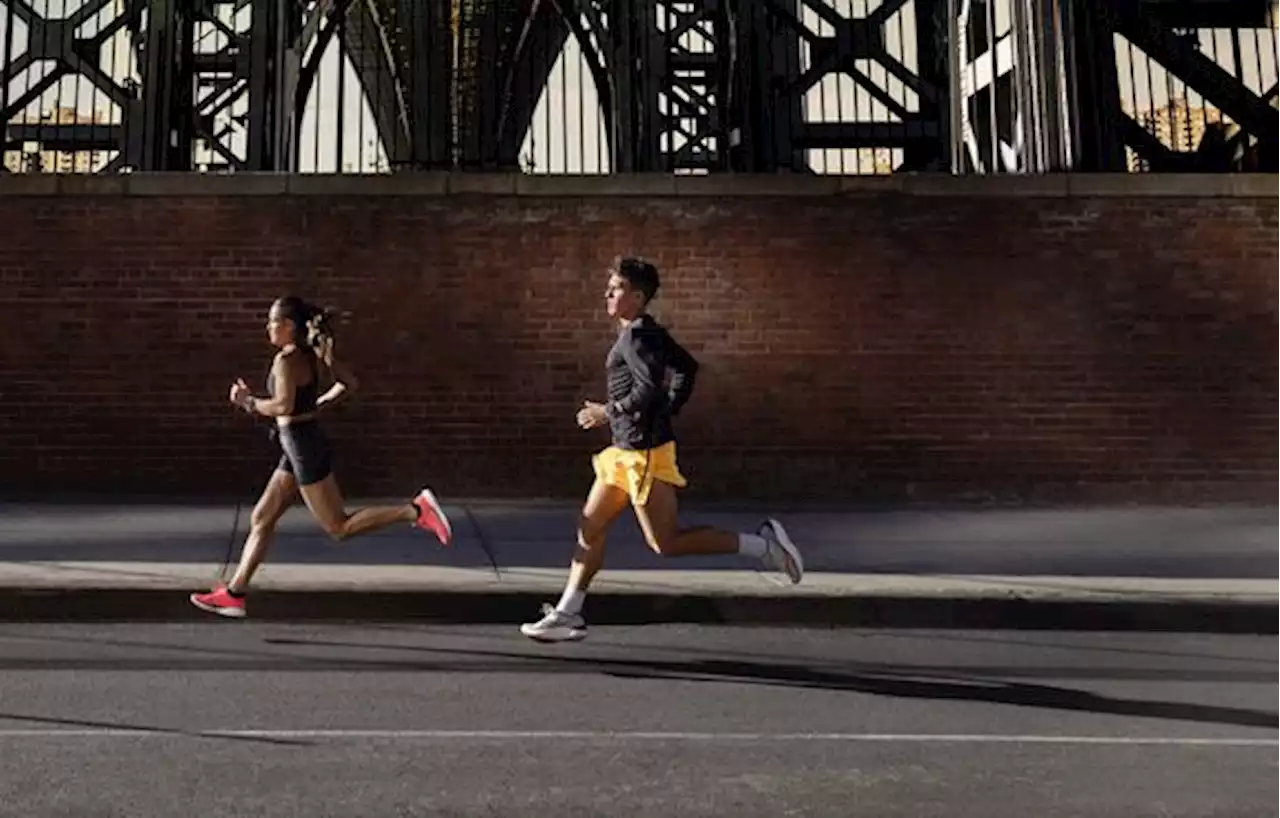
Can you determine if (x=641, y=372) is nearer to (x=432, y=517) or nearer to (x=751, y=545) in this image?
(x=751, y=545)

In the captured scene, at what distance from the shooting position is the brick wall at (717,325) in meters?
9.16

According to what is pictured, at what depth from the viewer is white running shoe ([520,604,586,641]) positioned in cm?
507

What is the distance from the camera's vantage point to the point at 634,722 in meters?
3.99

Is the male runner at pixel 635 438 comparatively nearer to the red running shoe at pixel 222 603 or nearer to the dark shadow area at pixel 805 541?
the dark shadow area at pixel 805 541

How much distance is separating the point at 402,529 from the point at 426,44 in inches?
247

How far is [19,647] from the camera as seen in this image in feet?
16.5

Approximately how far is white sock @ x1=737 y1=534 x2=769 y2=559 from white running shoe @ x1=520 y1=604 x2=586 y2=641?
0.89 m

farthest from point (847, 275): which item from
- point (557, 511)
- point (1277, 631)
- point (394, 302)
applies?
point (1277, 631)

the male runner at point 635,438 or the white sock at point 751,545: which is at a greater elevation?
the male runner at point 635,438

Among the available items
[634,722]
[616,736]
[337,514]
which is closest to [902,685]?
[634,722]

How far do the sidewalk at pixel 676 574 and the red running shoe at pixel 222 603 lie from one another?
0.26m

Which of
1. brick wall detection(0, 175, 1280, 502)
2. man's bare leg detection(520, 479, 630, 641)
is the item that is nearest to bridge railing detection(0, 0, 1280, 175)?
brick wall detection(0, 175, 1280, 502)

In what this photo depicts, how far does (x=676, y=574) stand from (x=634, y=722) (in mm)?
2381

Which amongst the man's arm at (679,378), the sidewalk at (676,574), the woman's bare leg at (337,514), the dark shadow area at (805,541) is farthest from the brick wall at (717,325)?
the man's arm at (679,378)
